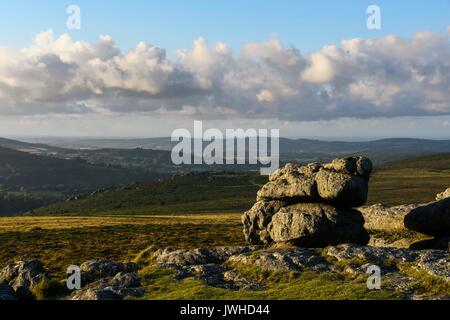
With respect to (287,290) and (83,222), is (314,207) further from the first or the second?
(83,222)

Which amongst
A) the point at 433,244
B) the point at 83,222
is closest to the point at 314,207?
the point at 433,244

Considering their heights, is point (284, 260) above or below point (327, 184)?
below

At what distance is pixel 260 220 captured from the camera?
146 feet

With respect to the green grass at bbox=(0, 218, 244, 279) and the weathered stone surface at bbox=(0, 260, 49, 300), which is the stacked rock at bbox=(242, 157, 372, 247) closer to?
the green grass at bbox=(0, 218, 244, 279)

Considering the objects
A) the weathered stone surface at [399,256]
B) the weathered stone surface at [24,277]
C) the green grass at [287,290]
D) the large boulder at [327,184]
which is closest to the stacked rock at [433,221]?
the large boulder at [327,184]

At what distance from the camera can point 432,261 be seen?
29109 millimetres

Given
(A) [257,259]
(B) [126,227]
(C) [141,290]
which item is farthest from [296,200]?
(B) [126,227]

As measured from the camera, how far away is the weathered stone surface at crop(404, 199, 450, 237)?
40.3 m

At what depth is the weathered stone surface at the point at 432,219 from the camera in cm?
4028

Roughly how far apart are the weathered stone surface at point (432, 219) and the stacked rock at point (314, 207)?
4946 mm

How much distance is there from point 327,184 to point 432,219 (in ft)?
32.8

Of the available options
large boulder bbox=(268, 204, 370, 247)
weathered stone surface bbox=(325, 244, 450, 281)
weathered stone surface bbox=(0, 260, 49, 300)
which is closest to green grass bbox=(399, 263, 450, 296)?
weathered stone surface bbox=(325, 244, 450, 281)
